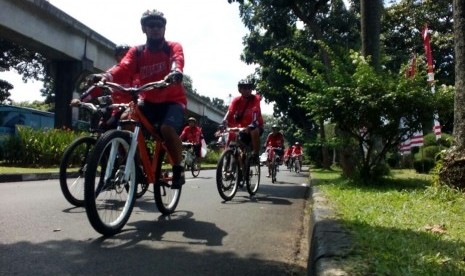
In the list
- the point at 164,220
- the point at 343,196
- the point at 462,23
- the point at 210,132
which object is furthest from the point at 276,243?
the point at 210,132

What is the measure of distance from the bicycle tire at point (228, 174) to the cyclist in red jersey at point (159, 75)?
73.1 inches

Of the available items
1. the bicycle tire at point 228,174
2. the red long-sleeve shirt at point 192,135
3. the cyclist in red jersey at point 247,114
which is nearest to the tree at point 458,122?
the bicycle tire at point 228,174

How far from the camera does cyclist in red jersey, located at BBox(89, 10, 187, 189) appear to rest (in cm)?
459

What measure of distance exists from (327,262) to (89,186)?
183 cm

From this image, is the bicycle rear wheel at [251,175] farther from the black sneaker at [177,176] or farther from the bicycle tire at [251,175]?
the black sneaker at [177,176]

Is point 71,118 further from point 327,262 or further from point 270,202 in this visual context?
point 327,262

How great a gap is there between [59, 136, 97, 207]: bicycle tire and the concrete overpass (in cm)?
1205

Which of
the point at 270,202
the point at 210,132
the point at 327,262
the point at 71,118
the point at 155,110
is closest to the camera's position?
the point at 327,262

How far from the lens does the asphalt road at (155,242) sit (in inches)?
118

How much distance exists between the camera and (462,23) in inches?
227

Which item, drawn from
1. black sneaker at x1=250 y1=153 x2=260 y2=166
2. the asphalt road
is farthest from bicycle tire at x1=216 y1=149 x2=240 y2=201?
the asphalt road

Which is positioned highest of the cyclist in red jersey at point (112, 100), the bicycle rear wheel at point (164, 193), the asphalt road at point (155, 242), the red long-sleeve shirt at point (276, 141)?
the red long-sleeve shirt at point (276, 141)

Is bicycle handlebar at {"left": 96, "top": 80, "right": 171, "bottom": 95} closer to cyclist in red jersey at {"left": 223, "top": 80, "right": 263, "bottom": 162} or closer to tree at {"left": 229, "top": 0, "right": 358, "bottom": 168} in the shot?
cyclist in red jersey at {"left": 223, "top": 80, "right": 263, "bottom": 162}

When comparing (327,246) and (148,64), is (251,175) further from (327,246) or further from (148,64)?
(327,246)
